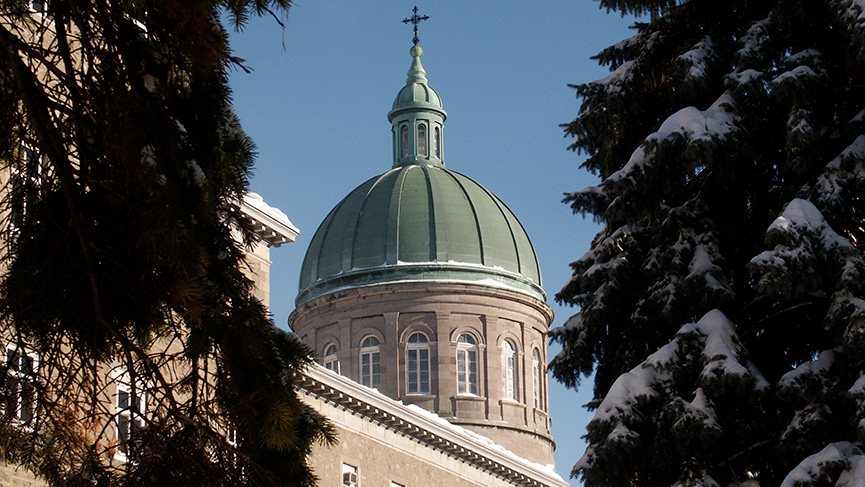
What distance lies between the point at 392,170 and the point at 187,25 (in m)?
45.8

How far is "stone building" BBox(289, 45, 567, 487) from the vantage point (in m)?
47.7

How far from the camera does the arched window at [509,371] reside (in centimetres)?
4856

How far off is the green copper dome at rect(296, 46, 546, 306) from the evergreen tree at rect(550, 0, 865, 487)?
3511 centimetres

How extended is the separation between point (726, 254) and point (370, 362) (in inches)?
1418

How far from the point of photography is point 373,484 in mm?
31391

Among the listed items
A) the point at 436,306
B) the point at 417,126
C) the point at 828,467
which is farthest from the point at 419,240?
the point at 828,467

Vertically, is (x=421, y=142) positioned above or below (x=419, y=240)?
above

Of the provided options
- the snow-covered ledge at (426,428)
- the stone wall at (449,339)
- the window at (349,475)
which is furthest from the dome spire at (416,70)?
the window at (349,475)

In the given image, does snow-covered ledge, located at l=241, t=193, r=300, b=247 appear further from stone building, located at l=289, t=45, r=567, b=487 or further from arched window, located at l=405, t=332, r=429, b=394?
arched window, located at l=405, t=332, r=429, b=394

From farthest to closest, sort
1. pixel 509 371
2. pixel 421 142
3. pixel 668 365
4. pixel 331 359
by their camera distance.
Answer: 1. pixel 421 142
2. pixel 509 371
3. pixel 331 359
4. pixel 668 365

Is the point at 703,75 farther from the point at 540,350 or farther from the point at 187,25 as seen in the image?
the point at 540,350

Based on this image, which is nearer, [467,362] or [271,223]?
[271,223]

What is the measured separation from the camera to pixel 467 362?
48219 millimetres

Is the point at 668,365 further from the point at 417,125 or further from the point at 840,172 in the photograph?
the point at 417,125
